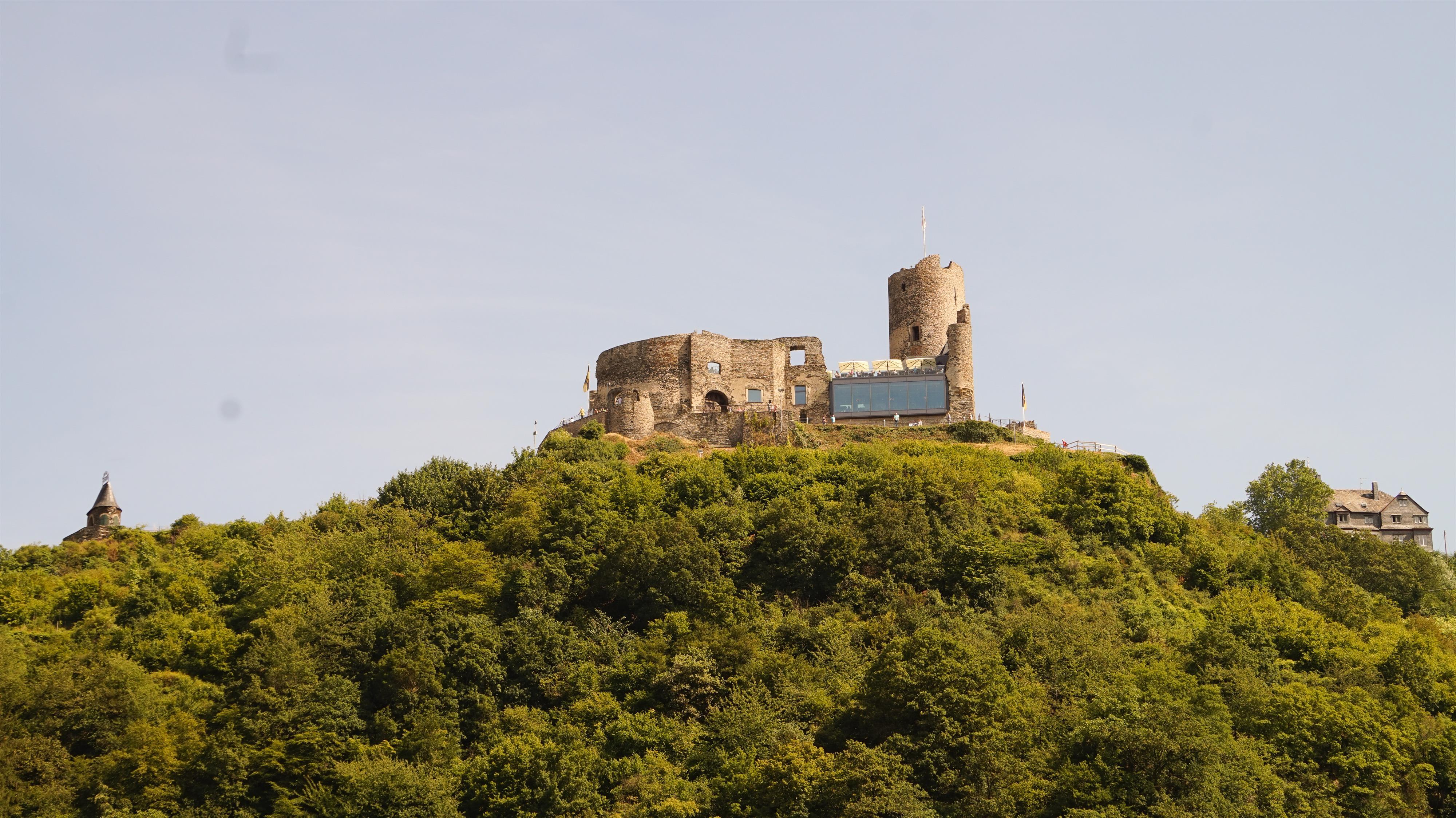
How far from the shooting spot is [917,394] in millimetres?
68375

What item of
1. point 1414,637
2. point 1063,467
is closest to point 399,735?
point 1063,467

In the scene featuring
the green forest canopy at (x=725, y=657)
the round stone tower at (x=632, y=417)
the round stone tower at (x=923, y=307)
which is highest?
the round stone tower at (x=923, y=307)

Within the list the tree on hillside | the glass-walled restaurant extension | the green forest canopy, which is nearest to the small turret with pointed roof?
the green forest canopy

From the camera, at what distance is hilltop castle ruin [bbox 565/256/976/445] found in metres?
67.6

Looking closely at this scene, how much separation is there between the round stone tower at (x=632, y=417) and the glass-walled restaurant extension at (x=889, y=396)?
8.70 meters

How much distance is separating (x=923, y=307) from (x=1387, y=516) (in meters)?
47.8

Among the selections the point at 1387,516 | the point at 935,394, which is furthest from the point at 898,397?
the point at 1387,516

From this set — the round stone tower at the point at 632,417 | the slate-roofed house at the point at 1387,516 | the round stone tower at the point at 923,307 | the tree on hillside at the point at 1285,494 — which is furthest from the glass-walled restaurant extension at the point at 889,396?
the slate-roofed house at the point at 1387,516

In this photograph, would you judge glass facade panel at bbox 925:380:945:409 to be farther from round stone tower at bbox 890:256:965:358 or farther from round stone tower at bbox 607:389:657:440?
round stone tower at bbox 607:389:657:440

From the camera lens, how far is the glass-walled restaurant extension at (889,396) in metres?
68.1

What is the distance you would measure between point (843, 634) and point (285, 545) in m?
22.1

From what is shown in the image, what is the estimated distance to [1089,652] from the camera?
47875 millimetres

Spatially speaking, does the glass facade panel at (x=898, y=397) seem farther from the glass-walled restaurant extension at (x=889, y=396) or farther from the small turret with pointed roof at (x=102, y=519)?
the small turret with pointed roof at (x=102, y=519)

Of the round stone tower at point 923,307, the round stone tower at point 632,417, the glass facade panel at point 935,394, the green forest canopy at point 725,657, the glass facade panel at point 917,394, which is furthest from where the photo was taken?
the round stone tower at point 923,307
